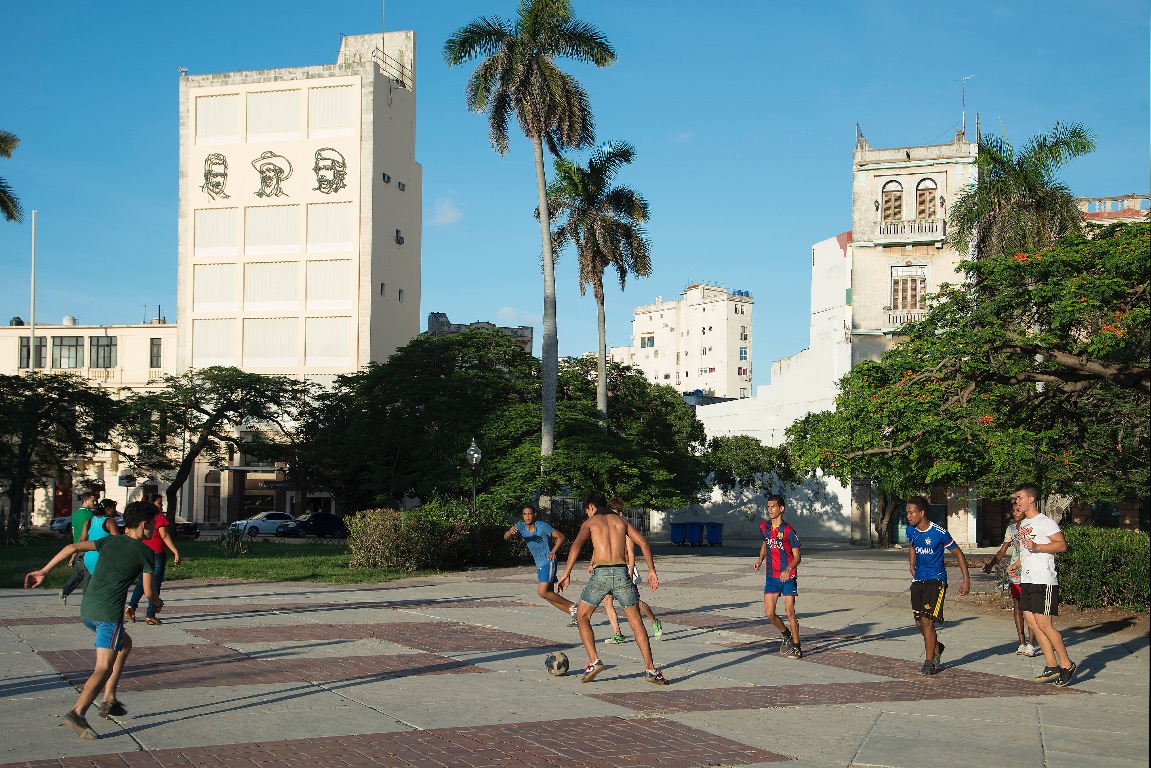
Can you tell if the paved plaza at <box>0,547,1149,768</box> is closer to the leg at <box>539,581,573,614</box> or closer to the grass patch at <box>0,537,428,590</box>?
the leg at <box>539,581,573,614</box>

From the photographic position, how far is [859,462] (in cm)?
1817

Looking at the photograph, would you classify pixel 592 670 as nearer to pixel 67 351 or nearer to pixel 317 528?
pixel 317 528

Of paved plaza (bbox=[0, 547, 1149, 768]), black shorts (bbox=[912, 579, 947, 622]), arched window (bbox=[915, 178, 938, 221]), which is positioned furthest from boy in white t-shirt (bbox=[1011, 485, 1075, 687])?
arched window (bbox=[915, 178, 938, 221])

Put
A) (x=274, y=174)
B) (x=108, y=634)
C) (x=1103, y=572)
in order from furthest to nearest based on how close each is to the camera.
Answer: (x=274, y=174) < (x=1103, y=572) < (x=108, y=634)

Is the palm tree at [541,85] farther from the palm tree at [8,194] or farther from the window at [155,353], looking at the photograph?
the window at [155,353]

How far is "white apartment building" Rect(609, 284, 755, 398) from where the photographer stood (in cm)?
12356

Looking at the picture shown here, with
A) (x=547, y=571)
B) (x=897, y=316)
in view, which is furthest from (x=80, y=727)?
(x=897, y=316)

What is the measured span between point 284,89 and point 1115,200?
48005 mm

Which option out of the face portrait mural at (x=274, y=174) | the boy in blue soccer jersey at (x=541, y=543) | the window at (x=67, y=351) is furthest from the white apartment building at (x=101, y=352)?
the boy in blue soccer jersey at (x=541, y=543)

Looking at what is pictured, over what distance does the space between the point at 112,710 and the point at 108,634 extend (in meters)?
0.67

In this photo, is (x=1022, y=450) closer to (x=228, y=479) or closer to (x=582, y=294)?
(x=582, y=294)

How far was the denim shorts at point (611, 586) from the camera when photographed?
34.5ft

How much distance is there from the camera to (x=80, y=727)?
25.8ft

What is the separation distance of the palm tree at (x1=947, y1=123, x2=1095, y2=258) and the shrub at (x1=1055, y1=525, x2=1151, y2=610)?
11.8m
